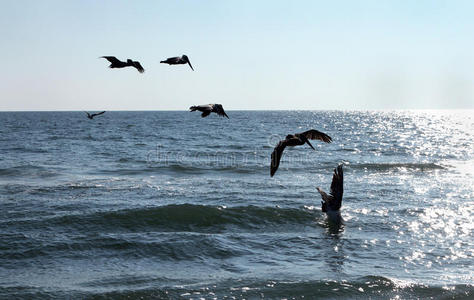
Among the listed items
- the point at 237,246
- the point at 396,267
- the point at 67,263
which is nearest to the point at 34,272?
the point at 67,263

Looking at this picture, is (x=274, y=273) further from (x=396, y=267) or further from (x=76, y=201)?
(x=76, y=201)

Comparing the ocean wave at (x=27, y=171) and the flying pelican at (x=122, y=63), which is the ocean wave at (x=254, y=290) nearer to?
the flying pelican at (x=122, y=63)

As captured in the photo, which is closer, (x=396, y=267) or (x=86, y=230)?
(x=396, y=267)

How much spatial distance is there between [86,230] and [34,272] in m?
3.74

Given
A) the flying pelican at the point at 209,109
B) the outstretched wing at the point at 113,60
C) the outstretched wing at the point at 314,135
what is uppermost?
the outstretched wing at the point at 113,60

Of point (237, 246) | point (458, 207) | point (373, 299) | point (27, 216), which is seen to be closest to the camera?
point (373, 299)

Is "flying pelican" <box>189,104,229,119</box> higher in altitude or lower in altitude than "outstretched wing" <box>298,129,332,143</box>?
higher

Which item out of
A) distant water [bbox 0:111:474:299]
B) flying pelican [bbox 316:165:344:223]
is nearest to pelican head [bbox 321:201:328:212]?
flying pelican [bbox 316:165:344:223]

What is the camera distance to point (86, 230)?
51.3 ft

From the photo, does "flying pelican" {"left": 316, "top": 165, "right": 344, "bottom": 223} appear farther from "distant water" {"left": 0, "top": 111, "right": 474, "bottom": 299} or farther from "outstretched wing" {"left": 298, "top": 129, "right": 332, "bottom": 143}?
"outstretched wing" {"left": 298, "top": 129, "right": 332, "bottom": 143}

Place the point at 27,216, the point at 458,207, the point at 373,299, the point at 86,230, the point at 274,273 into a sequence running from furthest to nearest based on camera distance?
the point at 458,207
the point at 27,216
the point at 86,230
the point at 274,273
the point at 373,299

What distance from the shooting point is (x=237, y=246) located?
46.6 feet

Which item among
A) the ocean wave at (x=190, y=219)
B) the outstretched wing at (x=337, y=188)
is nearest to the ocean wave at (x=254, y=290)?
the ocean wave at (x=190, y=219)

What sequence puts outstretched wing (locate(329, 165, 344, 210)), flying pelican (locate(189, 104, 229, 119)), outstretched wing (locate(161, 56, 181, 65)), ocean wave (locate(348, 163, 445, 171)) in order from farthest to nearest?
ocean wave (locate(348, 163, 445, 171)) → outstretched wing (locate(329, 165, 344, 210)) → outstretched wing (locate(161, 56, 181, 65)) → flying pelican (locate(189, 104, 229, 119))
